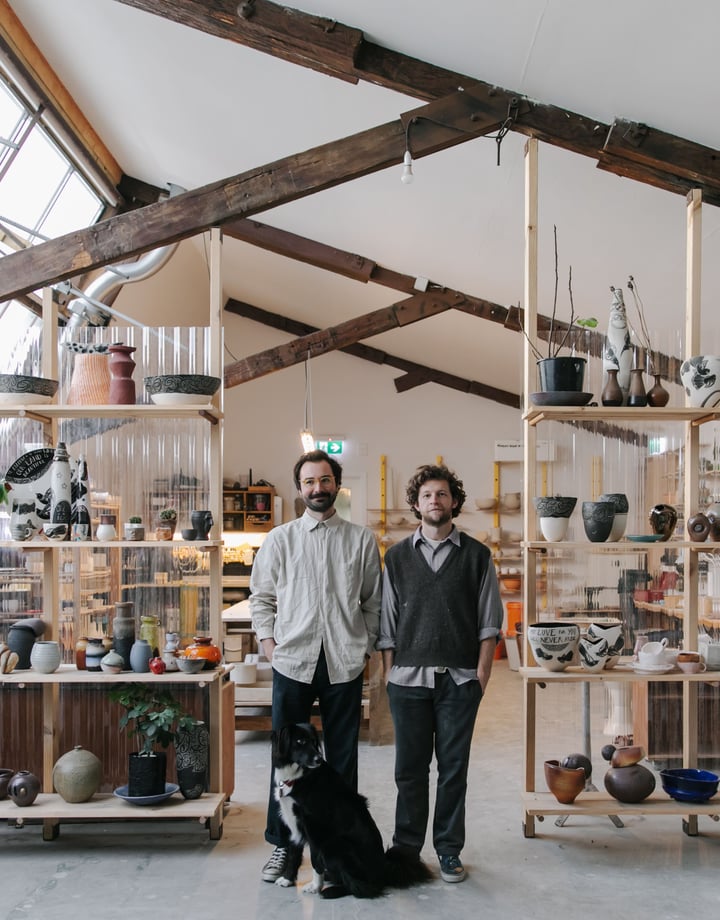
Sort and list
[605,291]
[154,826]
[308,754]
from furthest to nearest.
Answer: [605,291] < [154,826] < [308,754]

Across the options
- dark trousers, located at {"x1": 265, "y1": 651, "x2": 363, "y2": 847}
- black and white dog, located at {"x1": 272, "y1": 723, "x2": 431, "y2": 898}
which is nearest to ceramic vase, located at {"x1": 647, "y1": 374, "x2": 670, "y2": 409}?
dark trousers, located at {"x1": 265, "y1": 651, "x2": 363, "y2": 847}

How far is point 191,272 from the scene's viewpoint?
10398 mm

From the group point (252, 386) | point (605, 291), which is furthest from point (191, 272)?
point (605, 291)

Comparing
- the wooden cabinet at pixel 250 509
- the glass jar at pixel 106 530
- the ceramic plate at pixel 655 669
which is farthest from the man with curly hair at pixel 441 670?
the wooden cabinet at pixel 250 509

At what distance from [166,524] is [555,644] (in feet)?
5.65

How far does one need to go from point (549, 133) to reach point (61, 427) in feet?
8.60

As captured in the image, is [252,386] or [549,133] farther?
[252,386]

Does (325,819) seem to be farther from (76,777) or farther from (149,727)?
(76,777)

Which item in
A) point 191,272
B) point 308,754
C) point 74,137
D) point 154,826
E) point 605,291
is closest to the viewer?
point 308,754

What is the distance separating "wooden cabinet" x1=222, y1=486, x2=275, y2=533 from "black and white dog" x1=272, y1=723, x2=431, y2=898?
7885 mm

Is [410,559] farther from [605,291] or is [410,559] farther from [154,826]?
[605,291]

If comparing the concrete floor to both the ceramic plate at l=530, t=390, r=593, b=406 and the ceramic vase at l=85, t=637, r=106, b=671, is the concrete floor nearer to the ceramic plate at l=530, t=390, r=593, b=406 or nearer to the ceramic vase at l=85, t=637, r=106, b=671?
the ceramic vase at l=85, t=637, r=106, b=671

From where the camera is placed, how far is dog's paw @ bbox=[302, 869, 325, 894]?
3266mm

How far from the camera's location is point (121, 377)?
12.8 ft
